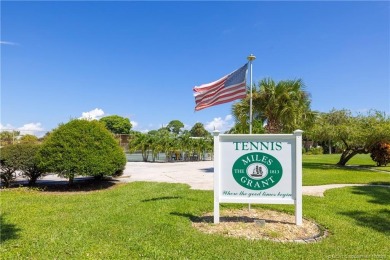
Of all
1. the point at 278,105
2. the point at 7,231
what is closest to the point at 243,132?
the point at 278,105

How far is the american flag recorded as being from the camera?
6352 mm

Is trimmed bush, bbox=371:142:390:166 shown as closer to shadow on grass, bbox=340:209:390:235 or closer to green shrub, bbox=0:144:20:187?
shadow on grass, bbox=340:209:390:235

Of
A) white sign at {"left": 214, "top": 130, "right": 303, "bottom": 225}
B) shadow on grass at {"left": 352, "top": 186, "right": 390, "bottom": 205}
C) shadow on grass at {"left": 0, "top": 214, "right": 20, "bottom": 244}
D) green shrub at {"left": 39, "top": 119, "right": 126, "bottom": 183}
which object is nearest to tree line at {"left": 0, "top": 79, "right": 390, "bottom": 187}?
green shrub at {"left": 39, "top": 119, "right": 126, "bottom": 183}

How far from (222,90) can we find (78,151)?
16.1 feet

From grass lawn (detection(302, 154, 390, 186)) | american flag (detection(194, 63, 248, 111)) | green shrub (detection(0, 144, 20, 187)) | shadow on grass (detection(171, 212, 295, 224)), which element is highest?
american flag (detection(194, 63, 248, 111))

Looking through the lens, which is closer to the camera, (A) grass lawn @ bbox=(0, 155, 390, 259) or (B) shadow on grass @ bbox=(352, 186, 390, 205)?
(A) grass lawn @ bbox=(0, 155, 390, 259)

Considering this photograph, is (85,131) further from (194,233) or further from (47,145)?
(194,233)

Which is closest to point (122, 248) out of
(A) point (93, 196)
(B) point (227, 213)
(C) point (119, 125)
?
(B) point (227, 213)

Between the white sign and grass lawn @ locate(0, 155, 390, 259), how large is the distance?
34.1 inches

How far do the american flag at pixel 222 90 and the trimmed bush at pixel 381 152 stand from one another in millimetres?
15159

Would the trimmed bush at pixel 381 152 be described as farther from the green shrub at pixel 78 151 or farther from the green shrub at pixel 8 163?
the green shrub at pixel 8 163

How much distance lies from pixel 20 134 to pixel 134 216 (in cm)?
1831

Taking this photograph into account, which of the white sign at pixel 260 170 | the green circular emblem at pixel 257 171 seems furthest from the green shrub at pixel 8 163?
the green circular emblem at pixel 257 171

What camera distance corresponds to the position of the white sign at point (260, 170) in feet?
17.4
